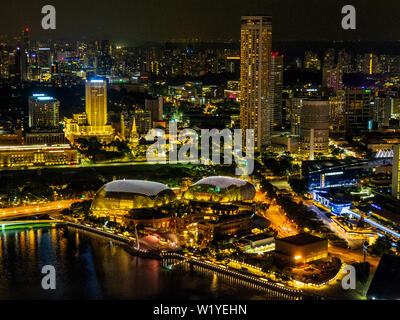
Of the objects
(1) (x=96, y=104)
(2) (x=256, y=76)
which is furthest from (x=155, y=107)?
(2) (x=256, y=76)

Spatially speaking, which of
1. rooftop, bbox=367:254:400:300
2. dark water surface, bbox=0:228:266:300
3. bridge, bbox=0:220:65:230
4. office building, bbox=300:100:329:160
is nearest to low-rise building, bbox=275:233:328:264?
dark water surface, bbox=0:228:266:300

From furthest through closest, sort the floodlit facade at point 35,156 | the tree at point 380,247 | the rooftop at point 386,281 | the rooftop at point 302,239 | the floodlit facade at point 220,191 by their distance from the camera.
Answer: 1. the floodlit facade at point 35,156
2. the floodlit facade at point 220,191
3. the tree at point 380,247
4. the rooftop at point 302,239
5. the rooftop at point 386,281

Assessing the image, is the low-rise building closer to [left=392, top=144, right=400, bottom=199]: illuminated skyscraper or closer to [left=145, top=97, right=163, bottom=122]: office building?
[left=392, top=144, right=400, bottom=199]: illuminated skyscraper

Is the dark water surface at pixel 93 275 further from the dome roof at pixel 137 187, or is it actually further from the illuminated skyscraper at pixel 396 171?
the illuminated skyscraper at pixel 396 171

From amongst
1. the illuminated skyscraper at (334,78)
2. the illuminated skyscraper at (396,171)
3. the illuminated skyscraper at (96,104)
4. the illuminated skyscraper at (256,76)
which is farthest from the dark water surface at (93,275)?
the illuminated skyscraper at (334,78)

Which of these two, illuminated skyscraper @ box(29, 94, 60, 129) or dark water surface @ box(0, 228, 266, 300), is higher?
illuminated skyscraper @ box(29, 94, 60, 129)
